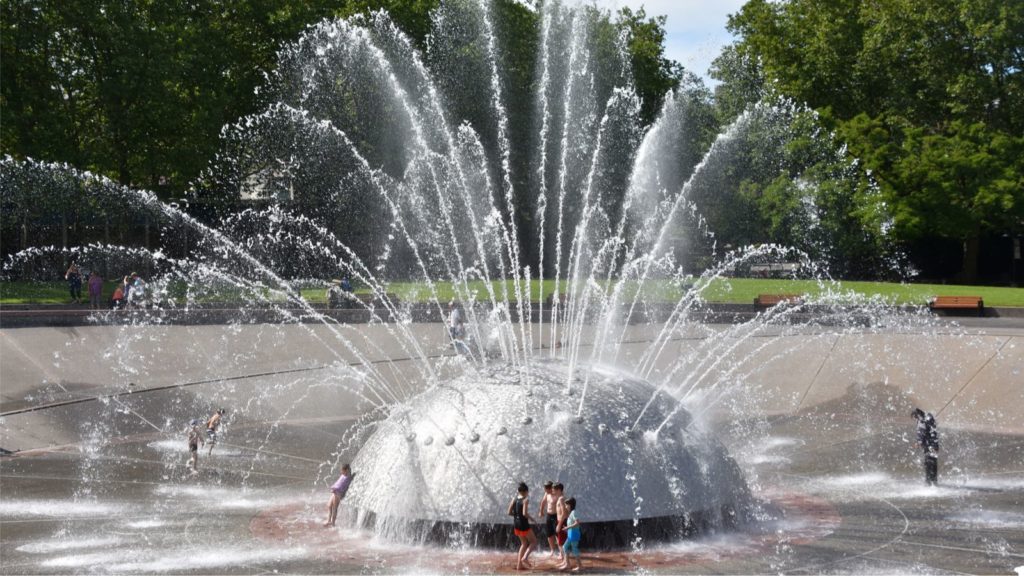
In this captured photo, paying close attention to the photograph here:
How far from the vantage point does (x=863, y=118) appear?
51750 millimetres

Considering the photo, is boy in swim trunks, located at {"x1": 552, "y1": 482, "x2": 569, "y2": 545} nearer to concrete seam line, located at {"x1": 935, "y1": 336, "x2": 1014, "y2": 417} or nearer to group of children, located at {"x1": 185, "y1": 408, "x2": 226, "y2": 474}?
group of children, located at {"x1": 185, "y1": 408, "x2": 226, "y2": 474}

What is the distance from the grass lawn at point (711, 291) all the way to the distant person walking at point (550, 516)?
981 inches

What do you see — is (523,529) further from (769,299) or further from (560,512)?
(769,299)

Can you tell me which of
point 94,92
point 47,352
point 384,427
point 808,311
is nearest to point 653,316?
point 808,311

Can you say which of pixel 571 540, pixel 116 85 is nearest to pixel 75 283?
pixel 116 85

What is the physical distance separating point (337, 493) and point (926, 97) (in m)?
45.2

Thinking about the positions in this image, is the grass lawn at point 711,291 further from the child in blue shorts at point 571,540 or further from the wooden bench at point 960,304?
the child in blue shorts at point 571,540

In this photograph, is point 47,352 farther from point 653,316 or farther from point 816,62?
point 816,62

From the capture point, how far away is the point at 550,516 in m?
13.2

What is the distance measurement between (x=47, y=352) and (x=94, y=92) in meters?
20.9

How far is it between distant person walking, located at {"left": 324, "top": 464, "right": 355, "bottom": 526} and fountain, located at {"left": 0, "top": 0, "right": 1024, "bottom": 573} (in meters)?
0.16

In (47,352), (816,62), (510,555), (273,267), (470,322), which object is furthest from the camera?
(816,62)

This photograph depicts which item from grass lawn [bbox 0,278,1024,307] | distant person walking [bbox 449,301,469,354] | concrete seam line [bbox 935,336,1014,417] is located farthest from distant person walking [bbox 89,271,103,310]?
concrete seam line [bbox 935,336,1014,417]

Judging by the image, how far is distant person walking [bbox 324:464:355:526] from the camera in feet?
49.9
